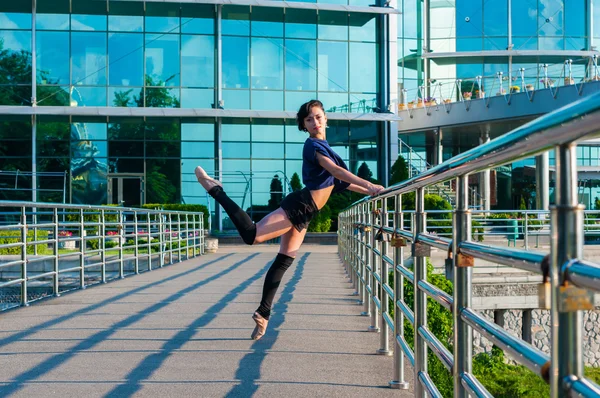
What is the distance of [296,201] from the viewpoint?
18.9ft

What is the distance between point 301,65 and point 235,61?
2991 millimetres

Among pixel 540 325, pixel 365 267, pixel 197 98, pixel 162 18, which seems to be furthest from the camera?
pixel 162 18

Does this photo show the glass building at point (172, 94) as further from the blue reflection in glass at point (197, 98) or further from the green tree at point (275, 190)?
the green tree at point (275, 190)

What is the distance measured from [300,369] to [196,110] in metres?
29.7

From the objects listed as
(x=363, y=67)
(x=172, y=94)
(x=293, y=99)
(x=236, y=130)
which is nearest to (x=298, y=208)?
(x=172, y=94)

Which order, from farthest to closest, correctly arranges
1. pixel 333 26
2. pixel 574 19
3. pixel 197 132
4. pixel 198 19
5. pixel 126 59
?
pixel 574 19
pixel 333 26
pixel 198 19
pixel 197 132
pixel 126 59

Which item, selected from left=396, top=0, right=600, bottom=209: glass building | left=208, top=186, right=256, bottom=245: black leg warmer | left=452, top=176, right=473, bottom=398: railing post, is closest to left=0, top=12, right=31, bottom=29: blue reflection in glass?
left=396, top=0, right=600, bottom=209: glass building

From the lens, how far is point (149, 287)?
35.6 ft

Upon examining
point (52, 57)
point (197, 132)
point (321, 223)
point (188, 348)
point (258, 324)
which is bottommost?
point (188, 348)

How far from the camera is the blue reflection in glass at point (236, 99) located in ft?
115

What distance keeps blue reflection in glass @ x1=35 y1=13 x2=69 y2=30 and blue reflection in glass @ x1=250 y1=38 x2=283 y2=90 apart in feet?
27.0

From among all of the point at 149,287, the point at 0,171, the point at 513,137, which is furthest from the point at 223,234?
the point at 513,137

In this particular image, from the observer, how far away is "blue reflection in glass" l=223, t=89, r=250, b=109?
115ft

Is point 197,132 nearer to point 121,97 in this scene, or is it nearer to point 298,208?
point 121,97
